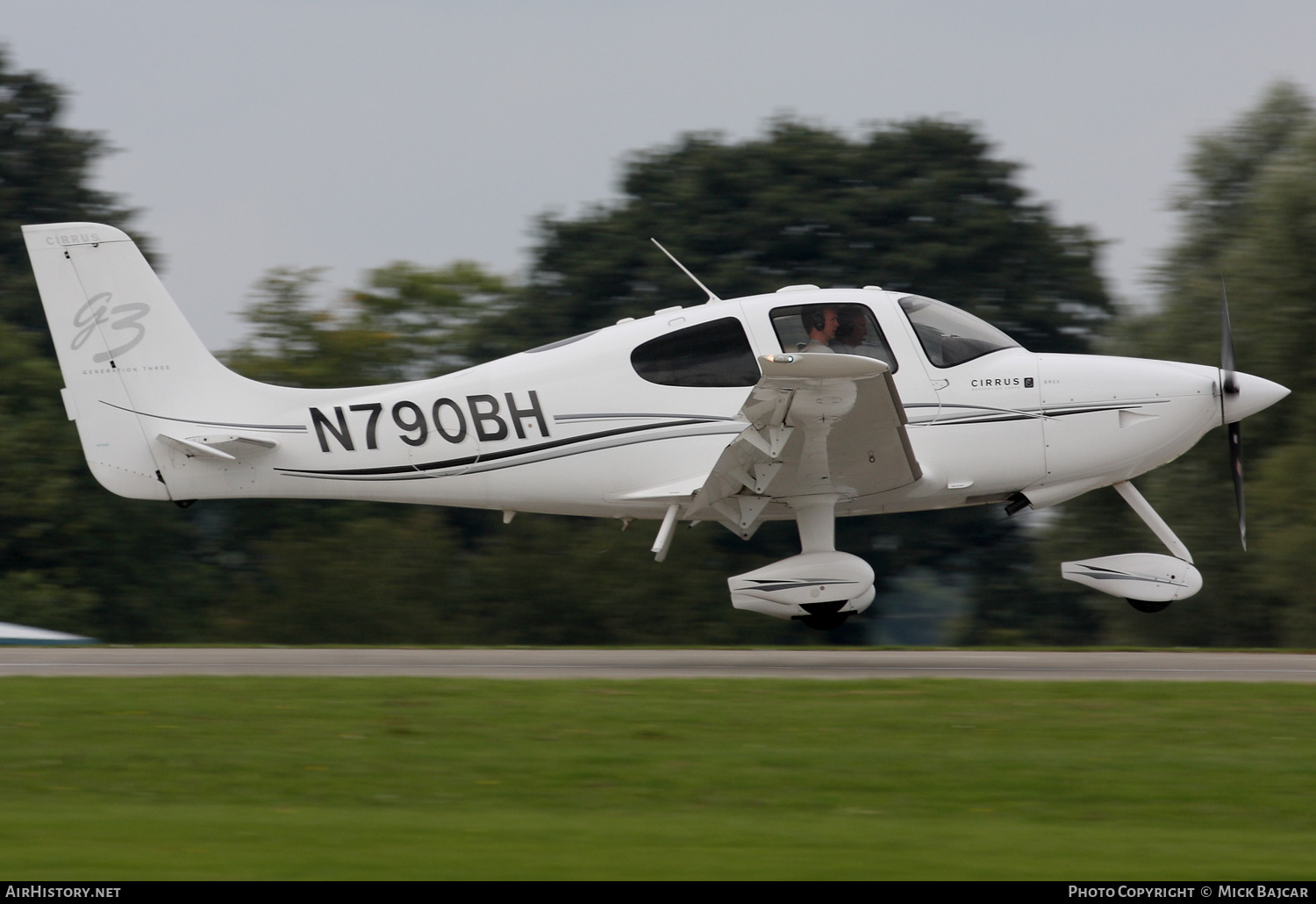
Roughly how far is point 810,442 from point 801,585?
1083mm

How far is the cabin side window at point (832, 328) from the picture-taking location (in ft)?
35.8

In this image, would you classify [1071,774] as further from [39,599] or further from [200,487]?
[39,599]

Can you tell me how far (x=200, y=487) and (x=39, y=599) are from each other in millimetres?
12364

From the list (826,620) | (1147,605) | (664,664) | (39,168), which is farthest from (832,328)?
(39,168)

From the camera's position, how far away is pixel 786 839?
5887mm

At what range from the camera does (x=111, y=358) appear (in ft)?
38.0

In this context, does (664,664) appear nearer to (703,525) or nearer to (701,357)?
(701,357)

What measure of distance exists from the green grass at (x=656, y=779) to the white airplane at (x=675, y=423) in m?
1.93

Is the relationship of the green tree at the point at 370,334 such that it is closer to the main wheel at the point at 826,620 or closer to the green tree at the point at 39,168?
the green tree at the point at 39,168

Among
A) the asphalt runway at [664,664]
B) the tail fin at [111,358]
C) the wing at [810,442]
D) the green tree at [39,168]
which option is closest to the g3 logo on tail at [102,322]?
the tail fin at [111,358]

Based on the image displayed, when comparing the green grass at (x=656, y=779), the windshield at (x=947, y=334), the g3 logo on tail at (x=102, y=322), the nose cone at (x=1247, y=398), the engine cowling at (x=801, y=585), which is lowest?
the engine cowling at (x=801, y=585)

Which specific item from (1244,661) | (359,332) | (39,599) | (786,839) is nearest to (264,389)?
(786,839)

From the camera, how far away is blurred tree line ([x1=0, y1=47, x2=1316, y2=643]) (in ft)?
67.4

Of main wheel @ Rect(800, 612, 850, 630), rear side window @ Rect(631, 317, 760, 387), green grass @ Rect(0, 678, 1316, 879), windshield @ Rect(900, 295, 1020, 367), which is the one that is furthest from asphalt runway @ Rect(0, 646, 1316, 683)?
windshield @ Rect(900, 295, 1020, 367)
